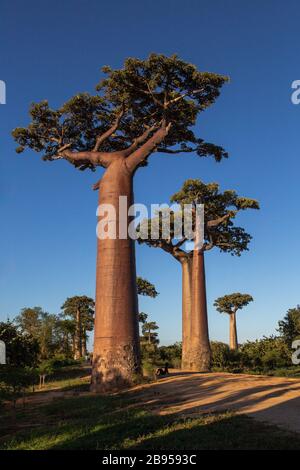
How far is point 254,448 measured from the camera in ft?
19.2

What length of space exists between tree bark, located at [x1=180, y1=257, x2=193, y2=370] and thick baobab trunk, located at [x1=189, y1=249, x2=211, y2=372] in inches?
18.8

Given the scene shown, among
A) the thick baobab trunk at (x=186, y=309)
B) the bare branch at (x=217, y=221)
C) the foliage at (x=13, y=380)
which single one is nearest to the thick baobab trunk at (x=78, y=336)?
the thick baobab trunk at (x=186, y=309)

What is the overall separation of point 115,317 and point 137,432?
7.71 metres

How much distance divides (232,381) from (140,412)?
16.9ft

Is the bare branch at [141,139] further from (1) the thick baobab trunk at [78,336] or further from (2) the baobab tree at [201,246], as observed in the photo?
(1) the thick baobab trunk at [78,336]

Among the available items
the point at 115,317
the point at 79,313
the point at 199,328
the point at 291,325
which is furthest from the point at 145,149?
the point at 79,313

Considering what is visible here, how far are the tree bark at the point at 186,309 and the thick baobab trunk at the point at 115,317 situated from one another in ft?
34.6

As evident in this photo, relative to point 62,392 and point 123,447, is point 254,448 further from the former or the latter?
point 62,392

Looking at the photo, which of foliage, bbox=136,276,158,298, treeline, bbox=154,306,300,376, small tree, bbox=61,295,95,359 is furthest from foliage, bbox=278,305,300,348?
small tree, bbox=61,295,95,359

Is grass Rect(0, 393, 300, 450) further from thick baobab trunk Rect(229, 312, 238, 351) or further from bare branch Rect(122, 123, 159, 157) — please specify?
thick baobab trunk Rect(229, 312, 238, 351)

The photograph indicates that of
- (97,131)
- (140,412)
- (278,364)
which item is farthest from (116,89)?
(278,364)

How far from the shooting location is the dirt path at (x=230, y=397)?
8672 millimetres

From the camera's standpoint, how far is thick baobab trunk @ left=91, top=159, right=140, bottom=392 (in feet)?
48.1

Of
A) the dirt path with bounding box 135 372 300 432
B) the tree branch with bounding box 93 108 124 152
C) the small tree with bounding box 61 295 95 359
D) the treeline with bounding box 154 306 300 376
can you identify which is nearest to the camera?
the dirt path with bounding box 135 372 300 432
